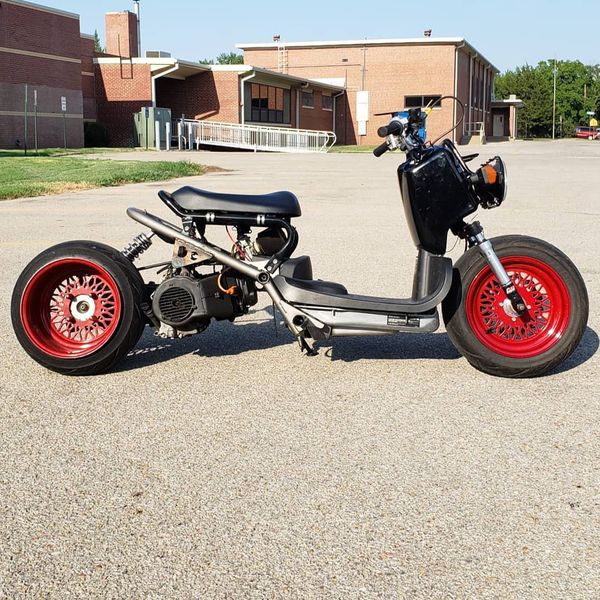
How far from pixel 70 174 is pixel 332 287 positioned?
54.7 ft

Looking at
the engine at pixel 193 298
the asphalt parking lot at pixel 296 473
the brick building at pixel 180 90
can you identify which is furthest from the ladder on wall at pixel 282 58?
the engine at pixel 193 298

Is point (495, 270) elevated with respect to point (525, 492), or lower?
elevated

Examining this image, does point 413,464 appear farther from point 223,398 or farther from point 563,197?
point 563,197

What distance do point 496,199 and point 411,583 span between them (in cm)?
256

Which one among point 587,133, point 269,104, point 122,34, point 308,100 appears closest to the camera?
point 269,104

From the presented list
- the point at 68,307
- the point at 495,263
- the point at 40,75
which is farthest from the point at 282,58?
the point at 495,263

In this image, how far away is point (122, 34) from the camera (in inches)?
2201

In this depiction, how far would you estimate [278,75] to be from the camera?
1911 inches

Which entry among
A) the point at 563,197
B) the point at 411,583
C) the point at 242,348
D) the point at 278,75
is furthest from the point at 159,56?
the point at 411,583

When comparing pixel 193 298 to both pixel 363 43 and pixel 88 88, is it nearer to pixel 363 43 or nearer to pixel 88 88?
pixel 88 88

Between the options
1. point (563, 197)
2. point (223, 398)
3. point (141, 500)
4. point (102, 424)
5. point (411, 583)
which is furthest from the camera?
point (563, 197)

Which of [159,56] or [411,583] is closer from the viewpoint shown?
[411,583]

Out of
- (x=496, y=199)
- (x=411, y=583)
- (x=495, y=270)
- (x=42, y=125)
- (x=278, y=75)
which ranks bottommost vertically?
(x=411, y=583)

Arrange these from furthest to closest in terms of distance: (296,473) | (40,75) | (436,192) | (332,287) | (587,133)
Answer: (587,133) → (40,75) → (332,287) → (436,192) → (296,473)
